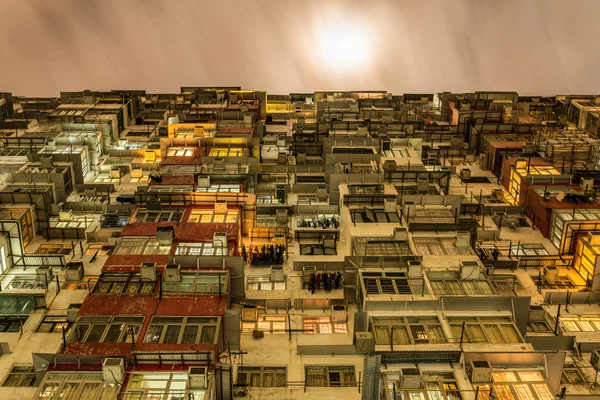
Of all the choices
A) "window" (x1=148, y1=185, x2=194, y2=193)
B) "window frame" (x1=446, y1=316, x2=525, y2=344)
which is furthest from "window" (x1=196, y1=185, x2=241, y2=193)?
"window frame" (x1=446, y1=316, x2=525, y2=344)

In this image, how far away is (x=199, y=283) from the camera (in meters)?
39.6

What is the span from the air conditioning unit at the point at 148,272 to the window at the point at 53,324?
676cm

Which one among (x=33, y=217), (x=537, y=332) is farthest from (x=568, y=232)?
(x=33, y=217)

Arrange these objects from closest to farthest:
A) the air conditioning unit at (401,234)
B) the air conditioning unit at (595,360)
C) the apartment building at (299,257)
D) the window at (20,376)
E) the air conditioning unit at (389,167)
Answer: the apartment building at (299,257), the window at (20,376), the air conditioning unit at (595,360), the air conditioning unit at (401,234), the air conditioning unit at (389,167)

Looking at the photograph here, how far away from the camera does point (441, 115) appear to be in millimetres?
94875

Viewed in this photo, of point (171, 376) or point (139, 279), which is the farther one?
point (139, 279)

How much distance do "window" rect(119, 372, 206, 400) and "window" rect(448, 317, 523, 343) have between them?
15020 millimetres

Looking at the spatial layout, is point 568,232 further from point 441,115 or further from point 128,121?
point 128,121

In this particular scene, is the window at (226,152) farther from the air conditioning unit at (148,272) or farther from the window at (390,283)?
the window at (390,283)

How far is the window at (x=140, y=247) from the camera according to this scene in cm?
4409

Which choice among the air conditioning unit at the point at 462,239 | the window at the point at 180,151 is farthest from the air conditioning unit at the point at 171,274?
the window at the point at 180,151

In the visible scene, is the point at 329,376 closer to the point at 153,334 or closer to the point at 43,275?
the point at 153,334

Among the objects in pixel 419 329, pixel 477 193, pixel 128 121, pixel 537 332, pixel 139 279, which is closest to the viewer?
pixel 419 329

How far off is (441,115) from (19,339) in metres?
71.5
